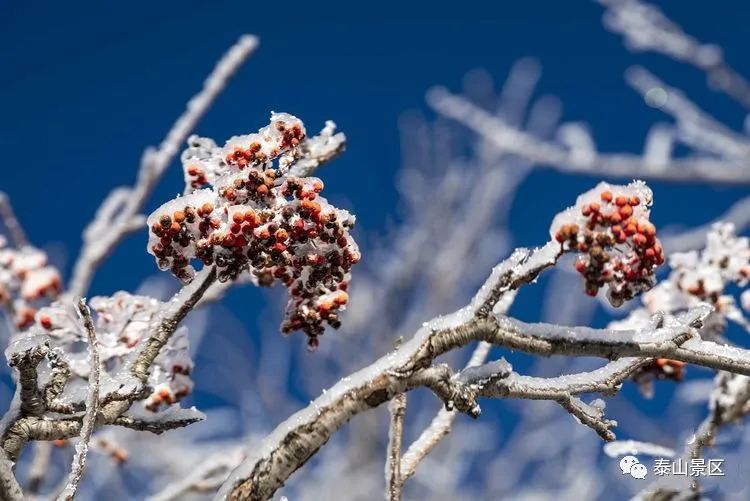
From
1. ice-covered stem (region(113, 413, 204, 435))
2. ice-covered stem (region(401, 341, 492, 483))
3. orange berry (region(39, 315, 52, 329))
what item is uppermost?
orange berry (region(39, 315, 52, 329))

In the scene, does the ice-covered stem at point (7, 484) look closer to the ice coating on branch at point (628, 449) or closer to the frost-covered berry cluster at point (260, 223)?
the frost-covered berry cluster at point (260, 223)

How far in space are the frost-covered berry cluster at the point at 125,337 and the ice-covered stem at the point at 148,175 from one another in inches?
35.0

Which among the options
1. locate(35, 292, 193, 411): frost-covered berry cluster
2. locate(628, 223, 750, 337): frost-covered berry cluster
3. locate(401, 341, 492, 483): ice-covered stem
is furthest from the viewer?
locate(628, 223, 750, 337): frost-covered berry cluster

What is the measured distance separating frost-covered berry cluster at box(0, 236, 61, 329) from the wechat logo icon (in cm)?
213

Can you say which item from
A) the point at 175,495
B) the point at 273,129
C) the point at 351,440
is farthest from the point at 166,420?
the point at 351,440

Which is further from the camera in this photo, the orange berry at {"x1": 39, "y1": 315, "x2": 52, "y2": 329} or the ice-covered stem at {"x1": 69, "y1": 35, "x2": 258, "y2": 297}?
the ice-covered stem at {"x1": 69, "y1": 35, "x2": 258, "y2": 297}

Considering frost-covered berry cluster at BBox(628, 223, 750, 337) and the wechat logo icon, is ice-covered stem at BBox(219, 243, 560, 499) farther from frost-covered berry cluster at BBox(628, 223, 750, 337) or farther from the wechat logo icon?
frost-covered berry cluster at BBox(628, 223, 750, 337)

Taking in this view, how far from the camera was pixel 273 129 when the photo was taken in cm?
173

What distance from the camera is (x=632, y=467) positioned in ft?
7.47

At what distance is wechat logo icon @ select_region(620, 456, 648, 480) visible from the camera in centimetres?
228

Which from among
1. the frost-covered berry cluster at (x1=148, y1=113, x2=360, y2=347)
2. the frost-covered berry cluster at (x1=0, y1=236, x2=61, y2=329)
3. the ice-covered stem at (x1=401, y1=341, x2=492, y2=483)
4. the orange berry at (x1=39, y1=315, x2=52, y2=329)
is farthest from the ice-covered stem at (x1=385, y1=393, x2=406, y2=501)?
the frost-covered berry cluster at (x1=0, y1=236, x2=61, y2=329)

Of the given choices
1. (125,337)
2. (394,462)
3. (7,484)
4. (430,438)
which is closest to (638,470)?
(430,438)

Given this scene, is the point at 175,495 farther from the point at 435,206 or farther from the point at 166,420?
the point at 435,206

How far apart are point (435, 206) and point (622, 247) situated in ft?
37.3
